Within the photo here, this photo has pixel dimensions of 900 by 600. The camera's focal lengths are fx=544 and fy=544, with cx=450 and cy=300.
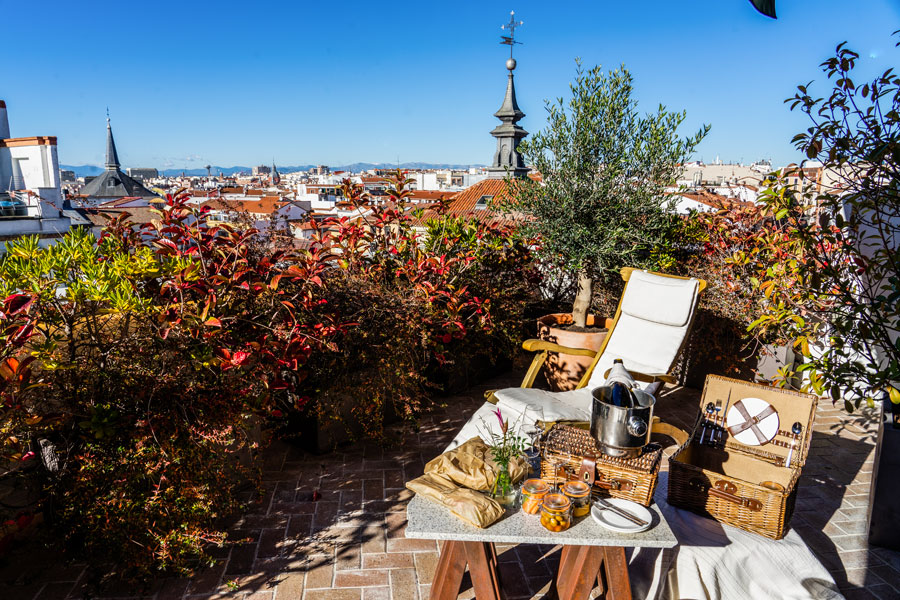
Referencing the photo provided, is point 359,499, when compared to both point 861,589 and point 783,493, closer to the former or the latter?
point 783,493

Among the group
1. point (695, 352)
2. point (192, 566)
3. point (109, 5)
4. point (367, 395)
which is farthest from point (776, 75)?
point (109, 5)

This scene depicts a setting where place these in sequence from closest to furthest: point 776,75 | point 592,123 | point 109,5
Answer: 1. point 776,75
2. point 592,123
3. point 109,5

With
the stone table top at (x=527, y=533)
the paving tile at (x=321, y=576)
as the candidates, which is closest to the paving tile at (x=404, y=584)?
the paving tile at (x=321, y=576)

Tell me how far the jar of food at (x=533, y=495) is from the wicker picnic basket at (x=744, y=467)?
0.84 m

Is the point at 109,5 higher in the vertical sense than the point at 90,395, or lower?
higher

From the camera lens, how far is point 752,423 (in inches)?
117

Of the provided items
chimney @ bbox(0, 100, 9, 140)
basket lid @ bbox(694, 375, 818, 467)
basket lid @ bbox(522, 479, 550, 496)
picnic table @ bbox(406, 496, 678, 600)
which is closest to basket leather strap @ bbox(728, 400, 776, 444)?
basket lid @ bbox(694, 375, 818, 467)

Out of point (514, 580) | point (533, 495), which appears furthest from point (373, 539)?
point (533, 495)

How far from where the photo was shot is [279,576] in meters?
2.68

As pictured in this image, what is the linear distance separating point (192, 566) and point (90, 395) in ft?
3.26

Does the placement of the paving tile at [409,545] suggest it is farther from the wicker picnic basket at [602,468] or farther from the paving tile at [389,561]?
the wicker picnic basket at [602,468]

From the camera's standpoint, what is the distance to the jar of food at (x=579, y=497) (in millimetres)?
2170

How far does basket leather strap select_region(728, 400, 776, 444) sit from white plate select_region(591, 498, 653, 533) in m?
1.09

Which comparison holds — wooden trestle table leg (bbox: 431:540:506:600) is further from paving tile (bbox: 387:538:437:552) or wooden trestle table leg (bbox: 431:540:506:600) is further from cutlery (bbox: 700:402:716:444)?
cutlery (bbox: 700:402:716:444)
